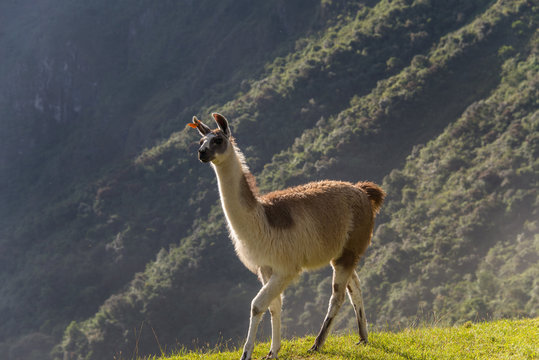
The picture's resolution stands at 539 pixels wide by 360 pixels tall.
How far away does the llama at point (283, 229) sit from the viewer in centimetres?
589

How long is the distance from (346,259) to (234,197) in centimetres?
160

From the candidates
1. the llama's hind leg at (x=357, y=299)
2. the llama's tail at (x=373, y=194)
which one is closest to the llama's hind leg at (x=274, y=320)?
the llama's hind leg at (x=357, y=299)

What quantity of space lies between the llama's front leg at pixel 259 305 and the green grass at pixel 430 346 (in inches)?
27.7

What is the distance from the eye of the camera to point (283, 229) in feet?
20.2

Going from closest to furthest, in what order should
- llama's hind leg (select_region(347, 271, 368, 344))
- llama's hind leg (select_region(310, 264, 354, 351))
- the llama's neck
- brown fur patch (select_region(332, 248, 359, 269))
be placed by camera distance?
the llama's neck → llama's hind leg (select_region(310, 264, 354, 351)) → brown fur patch (select_region(332, 248, 359, 269)) → llama's hind leg (select_region(347, 271, 368, 344))

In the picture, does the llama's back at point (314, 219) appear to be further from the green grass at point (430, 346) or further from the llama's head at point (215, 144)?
the green grass at point (430, 346)

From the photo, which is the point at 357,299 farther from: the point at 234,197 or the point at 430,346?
the point at 234,197

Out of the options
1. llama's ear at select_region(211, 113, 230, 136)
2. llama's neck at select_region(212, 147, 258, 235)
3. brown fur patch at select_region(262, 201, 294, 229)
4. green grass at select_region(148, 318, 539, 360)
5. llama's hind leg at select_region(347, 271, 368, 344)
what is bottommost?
green grass at select_region(148, 318, 539, 360)

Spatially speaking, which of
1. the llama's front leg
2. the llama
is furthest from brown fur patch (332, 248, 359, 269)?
the llama's front leg

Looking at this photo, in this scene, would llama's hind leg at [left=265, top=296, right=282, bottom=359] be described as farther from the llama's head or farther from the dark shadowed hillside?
the dark shadowed hillside

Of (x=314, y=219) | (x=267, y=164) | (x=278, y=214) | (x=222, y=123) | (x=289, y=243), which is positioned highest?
(x=267, y=164)

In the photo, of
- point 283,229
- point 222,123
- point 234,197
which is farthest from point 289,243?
point 222,123

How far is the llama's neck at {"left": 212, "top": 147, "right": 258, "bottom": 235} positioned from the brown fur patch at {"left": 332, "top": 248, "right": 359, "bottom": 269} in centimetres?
123

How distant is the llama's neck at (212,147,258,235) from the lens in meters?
5.94
